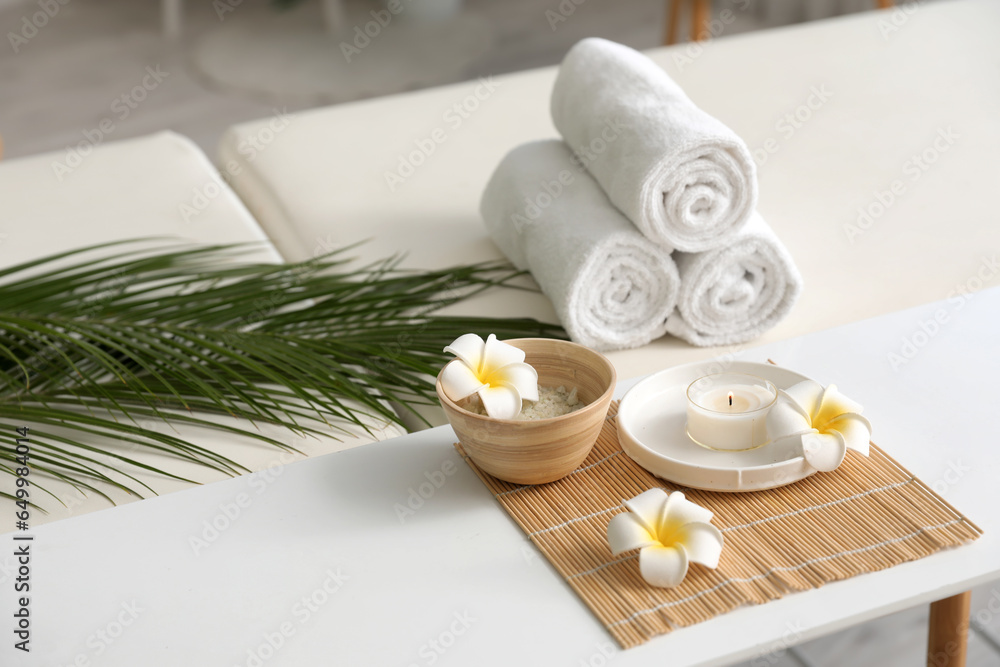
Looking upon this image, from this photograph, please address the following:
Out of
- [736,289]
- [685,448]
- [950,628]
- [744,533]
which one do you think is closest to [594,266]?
[736,289]

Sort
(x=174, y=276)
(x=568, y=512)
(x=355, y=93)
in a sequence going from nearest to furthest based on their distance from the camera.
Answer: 1. (x=568, y=512)
2. (x=174, y=276)
3. (x=355, y=93)

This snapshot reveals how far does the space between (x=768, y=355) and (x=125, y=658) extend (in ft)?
2.25

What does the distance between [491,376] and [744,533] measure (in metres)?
0.25

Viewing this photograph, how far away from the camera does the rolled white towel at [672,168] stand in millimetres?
1188

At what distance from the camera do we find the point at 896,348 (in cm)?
109

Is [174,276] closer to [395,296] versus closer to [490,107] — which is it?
[395,296]

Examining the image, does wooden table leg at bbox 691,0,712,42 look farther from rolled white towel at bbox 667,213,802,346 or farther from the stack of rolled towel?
rolled white towel at bbox 667,213,802,346

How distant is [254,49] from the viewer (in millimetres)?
3805

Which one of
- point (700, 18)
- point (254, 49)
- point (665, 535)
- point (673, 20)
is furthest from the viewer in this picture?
point (254, 49)

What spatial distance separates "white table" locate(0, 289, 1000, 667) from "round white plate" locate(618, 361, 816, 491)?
10 centimetres

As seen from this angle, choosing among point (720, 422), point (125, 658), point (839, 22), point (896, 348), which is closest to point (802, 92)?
point (839, 22)

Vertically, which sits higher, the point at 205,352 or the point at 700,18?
the point at 205,352

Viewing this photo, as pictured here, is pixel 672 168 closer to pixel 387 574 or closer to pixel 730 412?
pixel 730 412

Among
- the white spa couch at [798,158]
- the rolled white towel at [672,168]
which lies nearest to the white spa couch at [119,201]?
the white spa couch at [798,158]
